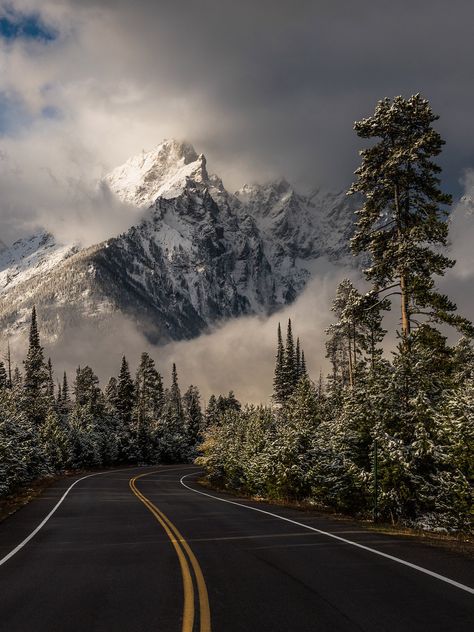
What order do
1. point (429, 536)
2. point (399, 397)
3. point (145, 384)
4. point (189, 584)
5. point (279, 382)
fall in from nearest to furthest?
point (189, 584), point (429, 536), point (399, 397), point (279, 382), point (145, 384)

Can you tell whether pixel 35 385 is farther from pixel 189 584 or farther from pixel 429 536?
pixel 189 584

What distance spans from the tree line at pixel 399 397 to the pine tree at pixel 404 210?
41mm

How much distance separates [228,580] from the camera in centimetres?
921

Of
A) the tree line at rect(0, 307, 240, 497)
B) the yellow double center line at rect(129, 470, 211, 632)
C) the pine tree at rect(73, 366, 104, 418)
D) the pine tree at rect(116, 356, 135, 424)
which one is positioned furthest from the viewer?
the pine tree at rect(116, 356, 135, 424)

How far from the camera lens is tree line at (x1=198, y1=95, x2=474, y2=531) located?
52.0 ft

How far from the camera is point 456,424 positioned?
1479 cm

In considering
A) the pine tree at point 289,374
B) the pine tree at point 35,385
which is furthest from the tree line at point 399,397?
the pine tree at point 289,374

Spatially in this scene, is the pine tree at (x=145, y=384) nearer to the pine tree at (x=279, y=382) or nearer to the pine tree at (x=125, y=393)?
the pine tree at (x=125, y=393)

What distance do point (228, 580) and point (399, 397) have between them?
1029 centimetres

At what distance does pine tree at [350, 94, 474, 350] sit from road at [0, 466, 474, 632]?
9377mm

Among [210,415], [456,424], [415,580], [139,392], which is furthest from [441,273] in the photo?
[210,415]

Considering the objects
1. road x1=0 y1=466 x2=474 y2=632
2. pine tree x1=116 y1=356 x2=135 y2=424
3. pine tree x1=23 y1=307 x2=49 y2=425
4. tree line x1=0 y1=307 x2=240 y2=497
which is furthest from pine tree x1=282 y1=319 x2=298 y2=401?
road x1=0 y1=466 x2=474 y2=632

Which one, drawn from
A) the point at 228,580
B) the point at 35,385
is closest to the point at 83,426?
the point at 35,385

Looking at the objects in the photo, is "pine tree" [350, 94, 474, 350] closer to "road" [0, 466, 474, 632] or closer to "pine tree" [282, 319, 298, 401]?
"road" [0, 466, 474, 632]
